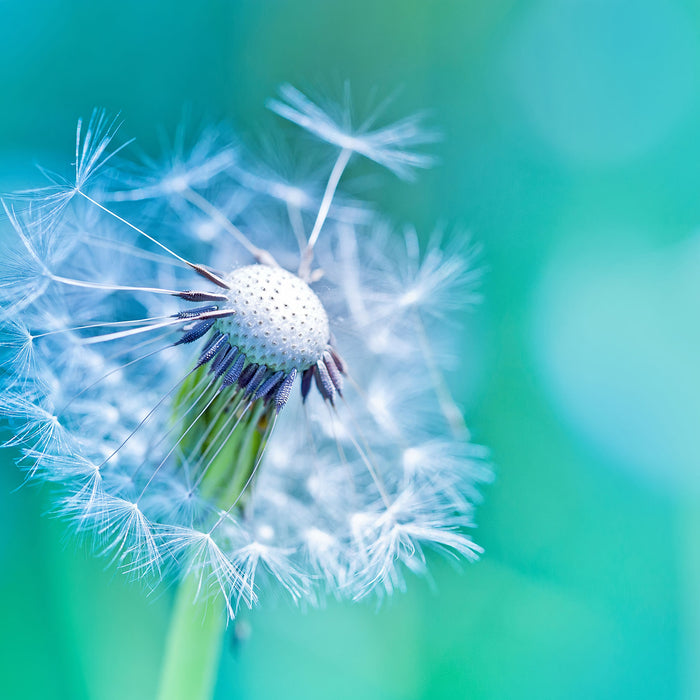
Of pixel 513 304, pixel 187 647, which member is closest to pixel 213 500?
pixel 187 647

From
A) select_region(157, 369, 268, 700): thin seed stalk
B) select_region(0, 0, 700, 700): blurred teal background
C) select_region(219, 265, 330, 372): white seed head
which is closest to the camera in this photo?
A: select_region(219, 265, 330, 372): white seed head

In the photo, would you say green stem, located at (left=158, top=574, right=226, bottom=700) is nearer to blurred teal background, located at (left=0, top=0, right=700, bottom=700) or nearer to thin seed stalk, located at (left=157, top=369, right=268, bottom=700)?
thin seed stalk, located at (left=157, top=369, right=268, bottom=700)

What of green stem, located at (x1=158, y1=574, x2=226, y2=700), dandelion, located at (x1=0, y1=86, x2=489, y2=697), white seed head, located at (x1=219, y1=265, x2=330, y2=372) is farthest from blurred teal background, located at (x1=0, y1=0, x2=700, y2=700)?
white seed head, located at (x1=219, y1=265, x2=330, y2=372)

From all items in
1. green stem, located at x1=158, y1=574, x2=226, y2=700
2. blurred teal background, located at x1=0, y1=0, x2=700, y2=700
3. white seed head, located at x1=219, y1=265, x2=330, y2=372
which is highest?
blurred teal background, located at x1=0, y1=0, x2=700, y2=700

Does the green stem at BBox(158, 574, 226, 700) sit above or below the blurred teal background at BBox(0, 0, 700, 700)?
below

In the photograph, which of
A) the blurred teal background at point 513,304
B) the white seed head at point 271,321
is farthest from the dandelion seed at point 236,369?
the blurred teal background at point 513,304

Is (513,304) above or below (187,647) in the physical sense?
above

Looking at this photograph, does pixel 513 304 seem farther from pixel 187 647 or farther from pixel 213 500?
pixel 187 647

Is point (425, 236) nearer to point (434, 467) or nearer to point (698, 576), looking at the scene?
point (434, 467)
